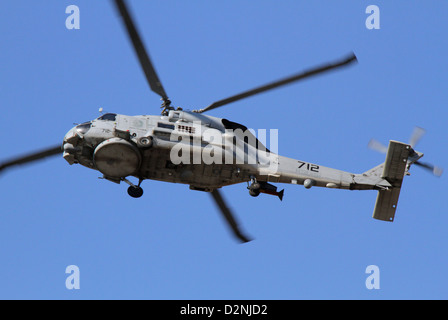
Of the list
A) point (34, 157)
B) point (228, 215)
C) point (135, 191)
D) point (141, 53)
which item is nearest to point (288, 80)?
point (141, 53)

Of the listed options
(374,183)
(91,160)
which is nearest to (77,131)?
(91,160)

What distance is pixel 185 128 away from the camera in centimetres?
2009

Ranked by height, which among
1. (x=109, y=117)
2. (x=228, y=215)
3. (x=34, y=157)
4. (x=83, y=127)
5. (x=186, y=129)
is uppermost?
(x=109, y=117)

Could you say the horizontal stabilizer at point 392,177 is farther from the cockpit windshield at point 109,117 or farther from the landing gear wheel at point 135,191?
the cockpit windshield at point 109,117

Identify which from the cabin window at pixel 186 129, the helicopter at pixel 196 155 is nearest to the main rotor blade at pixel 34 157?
the helicopter at pixel 196 155

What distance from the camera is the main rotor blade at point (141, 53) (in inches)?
725

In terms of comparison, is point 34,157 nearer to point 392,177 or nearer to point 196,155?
point 196,155

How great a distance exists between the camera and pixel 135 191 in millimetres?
20234

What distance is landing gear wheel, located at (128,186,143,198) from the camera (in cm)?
2023

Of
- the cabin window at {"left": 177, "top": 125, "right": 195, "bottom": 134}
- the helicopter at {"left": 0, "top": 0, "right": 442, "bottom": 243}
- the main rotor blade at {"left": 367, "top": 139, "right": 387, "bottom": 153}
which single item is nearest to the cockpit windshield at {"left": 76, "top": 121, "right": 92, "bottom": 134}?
the helicopter at {"left": 0, "top": 0, "right": 442, "bottom": 243}

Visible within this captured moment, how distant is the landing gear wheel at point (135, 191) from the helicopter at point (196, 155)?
29mm

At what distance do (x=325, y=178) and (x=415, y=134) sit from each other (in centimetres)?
303

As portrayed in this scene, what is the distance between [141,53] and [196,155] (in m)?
3.30
